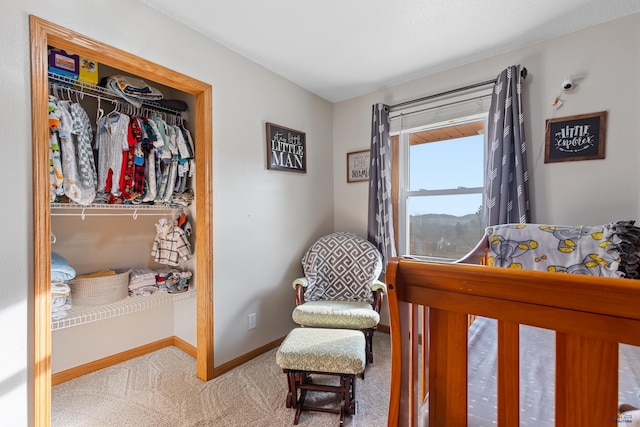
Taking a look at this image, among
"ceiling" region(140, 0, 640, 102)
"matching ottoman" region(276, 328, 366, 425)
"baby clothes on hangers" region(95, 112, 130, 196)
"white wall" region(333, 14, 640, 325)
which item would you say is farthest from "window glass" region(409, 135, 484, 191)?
"baby clothes on hangers" region(95, 112, 130, 196)

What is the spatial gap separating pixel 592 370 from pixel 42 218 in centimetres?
192

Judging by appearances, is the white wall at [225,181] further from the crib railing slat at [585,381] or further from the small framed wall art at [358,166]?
the crib railing slat at [585,381]

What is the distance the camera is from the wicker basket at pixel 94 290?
1.72 m

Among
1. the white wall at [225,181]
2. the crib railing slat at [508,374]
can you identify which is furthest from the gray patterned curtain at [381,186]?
the crib railing slat at [508,374]

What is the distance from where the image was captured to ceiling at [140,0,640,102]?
1565 mm

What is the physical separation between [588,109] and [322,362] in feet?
7.31

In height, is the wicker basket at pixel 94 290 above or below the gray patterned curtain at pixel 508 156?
below

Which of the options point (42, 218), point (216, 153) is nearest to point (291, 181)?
point (216, 153)

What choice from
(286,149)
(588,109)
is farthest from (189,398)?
(588,109)

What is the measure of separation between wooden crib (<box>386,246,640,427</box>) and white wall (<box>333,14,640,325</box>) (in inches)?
66.8

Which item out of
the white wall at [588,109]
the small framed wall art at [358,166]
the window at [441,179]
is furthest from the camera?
the small framed wall art at [358,166]

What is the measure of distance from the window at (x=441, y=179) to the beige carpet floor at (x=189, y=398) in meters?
1.08

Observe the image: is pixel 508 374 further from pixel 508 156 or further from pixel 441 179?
pixel 441 179

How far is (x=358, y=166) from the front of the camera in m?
2.78
